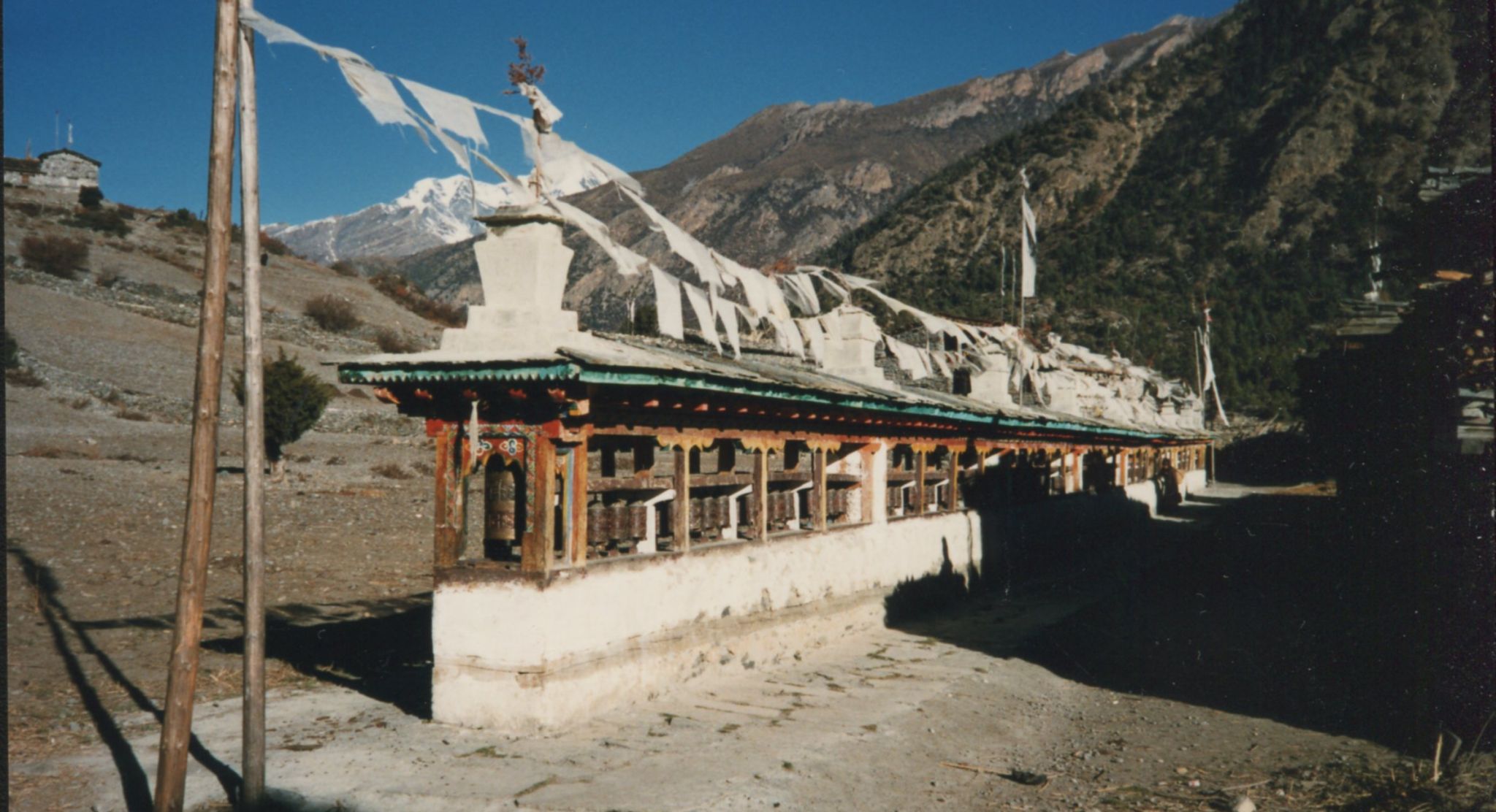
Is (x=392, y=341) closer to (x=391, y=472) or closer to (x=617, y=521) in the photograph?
(x=391, y=472)

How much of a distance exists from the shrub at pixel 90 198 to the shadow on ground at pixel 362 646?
207ft

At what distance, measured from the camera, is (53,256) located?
49406 millimetres

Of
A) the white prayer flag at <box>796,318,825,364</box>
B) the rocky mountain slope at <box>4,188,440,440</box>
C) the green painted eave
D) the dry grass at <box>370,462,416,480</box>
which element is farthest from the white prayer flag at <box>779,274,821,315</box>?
the rocky mountain slope at <box>4,188,440,440</box>

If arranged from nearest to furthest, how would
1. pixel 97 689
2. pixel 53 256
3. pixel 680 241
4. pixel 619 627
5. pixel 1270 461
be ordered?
1. pixel 680 241
2. pixel 619 627
3. pixel 97 689
4. pixel 53 256
5. pixel 1270 461

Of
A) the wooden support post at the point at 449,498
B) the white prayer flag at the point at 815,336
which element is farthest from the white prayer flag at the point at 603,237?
the white prayer flag at the point at 815,336

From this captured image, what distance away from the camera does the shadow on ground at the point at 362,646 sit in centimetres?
966

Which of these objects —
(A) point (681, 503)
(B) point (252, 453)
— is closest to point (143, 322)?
(A) point (681, 503)

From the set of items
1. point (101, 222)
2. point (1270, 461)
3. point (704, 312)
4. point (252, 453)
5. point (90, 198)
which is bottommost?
point (1270, 461)

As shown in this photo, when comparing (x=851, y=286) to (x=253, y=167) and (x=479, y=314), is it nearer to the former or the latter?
(x=479, y=314)

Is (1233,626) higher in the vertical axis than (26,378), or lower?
lower

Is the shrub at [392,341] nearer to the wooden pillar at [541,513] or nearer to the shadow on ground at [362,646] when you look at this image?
the shadow on ground at [362,646]

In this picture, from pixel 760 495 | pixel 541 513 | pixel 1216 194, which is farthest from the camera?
pixel 1216 194

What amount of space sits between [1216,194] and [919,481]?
92.3 metres

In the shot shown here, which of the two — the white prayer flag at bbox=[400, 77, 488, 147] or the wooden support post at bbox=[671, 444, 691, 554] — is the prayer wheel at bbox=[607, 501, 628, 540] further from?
the white prayer flag at bbox=[400, 77, 488, 147]
